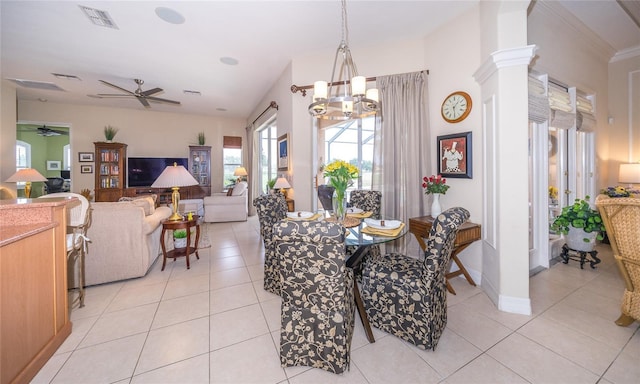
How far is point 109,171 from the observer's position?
6648mm

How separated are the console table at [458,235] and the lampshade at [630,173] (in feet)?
11.4

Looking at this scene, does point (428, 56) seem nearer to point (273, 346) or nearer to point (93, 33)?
point (273, 346)

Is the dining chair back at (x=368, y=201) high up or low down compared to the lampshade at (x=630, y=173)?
down

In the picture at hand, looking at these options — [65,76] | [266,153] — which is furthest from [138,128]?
[266,153]

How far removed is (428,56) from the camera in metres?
3.33

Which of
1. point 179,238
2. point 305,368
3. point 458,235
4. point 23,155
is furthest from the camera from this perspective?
point 23,155

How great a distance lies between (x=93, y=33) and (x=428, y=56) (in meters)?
4.61

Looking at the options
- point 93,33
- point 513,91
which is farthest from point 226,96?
point 513,91

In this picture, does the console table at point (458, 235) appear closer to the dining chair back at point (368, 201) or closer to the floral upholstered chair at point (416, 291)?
the dining chair back at point (368, 201)

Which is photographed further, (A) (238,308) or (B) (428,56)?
(B) (428,56)

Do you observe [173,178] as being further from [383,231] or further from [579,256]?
[579,256]

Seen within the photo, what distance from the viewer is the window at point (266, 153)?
21.8 ft

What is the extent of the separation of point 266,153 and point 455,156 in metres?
5.28

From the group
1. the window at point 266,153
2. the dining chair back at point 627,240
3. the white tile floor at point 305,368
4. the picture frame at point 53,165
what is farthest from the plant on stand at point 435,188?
the picture frame at point 53,165
